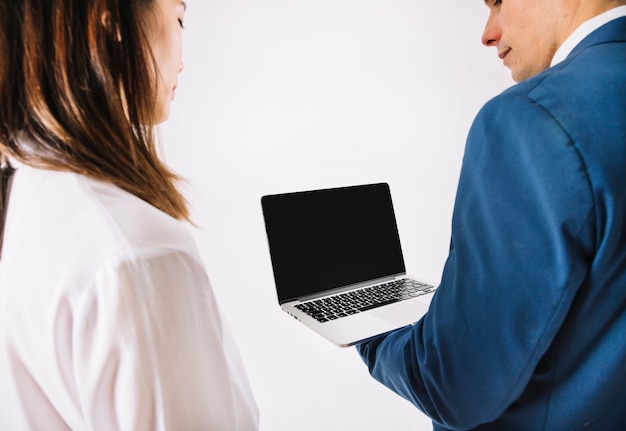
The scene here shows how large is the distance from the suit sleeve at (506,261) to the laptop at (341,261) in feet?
1.14

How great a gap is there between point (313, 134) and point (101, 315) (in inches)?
46.8

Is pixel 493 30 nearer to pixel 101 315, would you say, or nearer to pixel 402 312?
pixel 402 312

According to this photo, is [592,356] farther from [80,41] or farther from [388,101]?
[388,101]

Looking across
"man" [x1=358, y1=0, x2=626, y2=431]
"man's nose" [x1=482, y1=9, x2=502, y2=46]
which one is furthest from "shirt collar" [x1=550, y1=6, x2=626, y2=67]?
"man's nose" [x1=482, y1=9, x2=502, y2=46]

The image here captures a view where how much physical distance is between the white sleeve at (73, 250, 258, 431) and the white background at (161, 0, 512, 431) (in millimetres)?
951

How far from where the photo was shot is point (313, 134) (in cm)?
144

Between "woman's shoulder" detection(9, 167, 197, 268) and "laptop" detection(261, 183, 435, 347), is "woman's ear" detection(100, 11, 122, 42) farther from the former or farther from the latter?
"laptop" detection(261, 183, 435, 347)

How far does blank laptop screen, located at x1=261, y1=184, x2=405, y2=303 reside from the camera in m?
1.07

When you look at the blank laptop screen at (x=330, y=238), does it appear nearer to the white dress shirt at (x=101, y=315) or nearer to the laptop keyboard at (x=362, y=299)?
the laptop keyboard at (x=362, y=299)

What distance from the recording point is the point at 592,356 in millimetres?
511

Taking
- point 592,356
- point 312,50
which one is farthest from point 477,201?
point 312,50

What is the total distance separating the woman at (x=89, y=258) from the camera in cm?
34

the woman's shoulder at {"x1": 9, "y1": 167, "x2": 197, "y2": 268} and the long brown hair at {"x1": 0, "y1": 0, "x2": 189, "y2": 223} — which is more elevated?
the long brown hair at {"x1": 0, "y1": 0, "x2": 189, "y2": 223}

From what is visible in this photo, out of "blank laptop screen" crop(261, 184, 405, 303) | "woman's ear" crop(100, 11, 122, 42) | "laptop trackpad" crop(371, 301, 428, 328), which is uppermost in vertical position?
"woman's ear" crop(100, 11, 122, 42)
